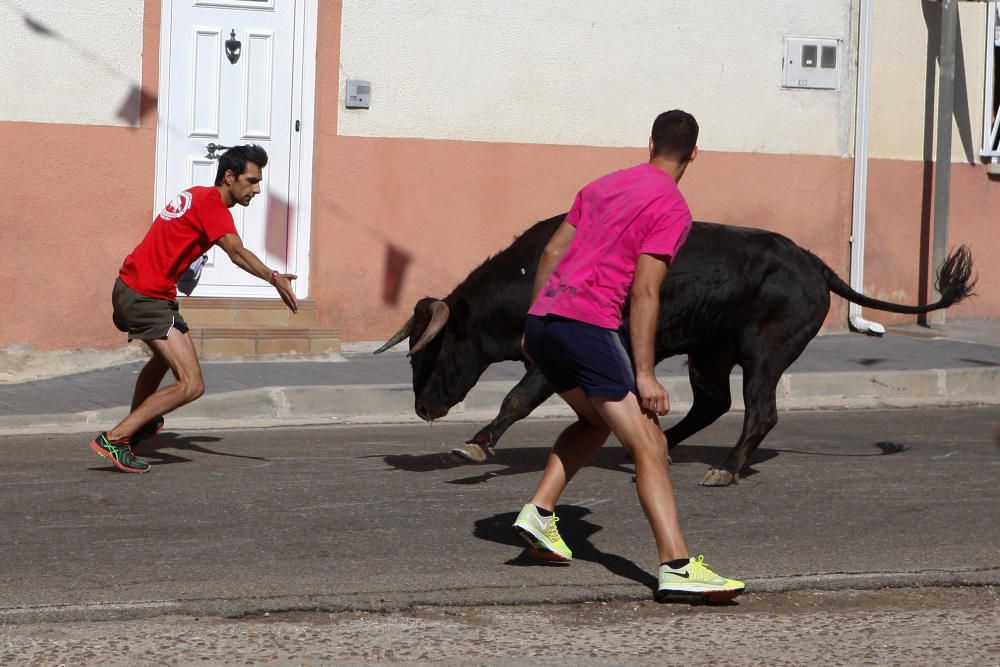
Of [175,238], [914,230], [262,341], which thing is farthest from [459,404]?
[914,230]

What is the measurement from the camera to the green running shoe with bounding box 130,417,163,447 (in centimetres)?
787

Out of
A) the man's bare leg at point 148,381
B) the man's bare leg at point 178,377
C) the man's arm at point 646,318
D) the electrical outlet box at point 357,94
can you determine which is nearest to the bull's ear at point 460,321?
the man's bare leg at point 178,377

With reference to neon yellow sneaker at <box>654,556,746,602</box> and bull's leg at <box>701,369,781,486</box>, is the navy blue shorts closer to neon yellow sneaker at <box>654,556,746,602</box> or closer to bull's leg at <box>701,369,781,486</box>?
neon yellow sneaker at <box>654,556,746,602</box>

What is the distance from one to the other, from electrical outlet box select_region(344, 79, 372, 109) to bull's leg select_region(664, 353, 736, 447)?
194 inches

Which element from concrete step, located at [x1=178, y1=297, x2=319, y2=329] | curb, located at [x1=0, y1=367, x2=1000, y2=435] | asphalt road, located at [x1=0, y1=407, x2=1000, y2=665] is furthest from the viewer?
concrete step, located at [x1=178, y1=297, x2=319, y2=329]

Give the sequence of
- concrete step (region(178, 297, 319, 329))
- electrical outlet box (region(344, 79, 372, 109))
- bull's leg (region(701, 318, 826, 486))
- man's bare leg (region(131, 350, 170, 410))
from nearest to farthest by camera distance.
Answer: bull's leg (region(701, 318, 826, 486)), man's bare leg (region(131, 350, 170, 410)), concrete step (region(178, 297, 319, 329)), electrical outlet box (region(344, 79, 372, 109))

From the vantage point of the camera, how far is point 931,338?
13.5m

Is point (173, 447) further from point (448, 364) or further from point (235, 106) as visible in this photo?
point (235, 106)

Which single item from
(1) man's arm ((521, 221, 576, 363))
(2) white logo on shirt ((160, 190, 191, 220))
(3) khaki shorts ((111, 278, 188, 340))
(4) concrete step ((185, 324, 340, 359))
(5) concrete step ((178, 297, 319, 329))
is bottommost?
(4) concrete step ((185, 324, 340, 359))

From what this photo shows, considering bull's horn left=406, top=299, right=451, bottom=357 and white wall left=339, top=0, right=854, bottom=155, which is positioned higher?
white wall left=339, top=0, right=854, bottom=155

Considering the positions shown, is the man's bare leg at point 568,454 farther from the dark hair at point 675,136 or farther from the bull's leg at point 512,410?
the bull's leg at point 512,410

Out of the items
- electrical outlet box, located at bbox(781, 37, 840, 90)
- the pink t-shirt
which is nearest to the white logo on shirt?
the pink t-shirt

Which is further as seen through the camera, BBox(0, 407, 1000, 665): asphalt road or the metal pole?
the metal pole

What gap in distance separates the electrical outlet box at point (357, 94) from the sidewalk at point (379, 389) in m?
1.96
